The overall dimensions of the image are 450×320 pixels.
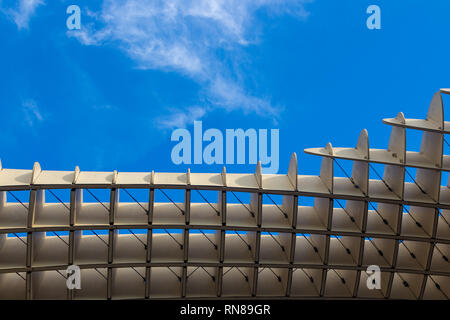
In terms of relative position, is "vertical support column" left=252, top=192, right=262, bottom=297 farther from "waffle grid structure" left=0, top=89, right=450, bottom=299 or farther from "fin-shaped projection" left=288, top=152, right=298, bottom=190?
"fin-shaped projection" left=288, top=152, right=298, bottom=190

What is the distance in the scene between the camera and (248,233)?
960 inches

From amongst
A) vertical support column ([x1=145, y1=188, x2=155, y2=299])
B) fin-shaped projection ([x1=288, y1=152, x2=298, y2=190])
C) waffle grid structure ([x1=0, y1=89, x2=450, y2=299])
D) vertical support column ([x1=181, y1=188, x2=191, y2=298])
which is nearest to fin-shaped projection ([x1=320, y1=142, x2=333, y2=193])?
waffle grid structure ([x1=0, y1=89, x2=450, y2=299])

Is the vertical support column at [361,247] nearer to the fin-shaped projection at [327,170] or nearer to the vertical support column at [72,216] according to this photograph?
the fin-shaped projection at [327,170]

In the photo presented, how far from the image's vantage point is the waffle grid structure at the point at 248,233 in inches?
858

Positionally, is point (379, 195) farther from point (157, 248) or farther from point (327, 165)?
point (157, 248)

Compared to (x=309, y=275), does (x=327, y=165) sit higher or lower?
higher

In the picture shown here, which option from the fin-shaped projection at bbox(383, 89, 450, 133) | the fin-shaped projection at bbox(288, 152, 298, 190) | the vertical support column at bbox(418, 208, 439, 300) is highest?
the fin-shaped projection at bbox(383, 89, 450, 133)

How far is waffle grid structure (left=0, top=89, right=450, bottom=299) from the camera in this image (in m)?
21.8

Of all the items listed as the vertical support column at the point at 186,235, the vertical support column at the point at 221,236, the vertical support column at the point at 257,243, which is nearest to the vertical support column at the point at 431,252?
the vertical support column at the point at 257,243

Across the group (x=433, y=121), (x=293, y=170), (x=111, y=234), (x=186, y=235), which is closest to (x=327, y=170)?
(x=293, y=170)

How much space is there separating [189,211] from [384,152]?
916 cm
